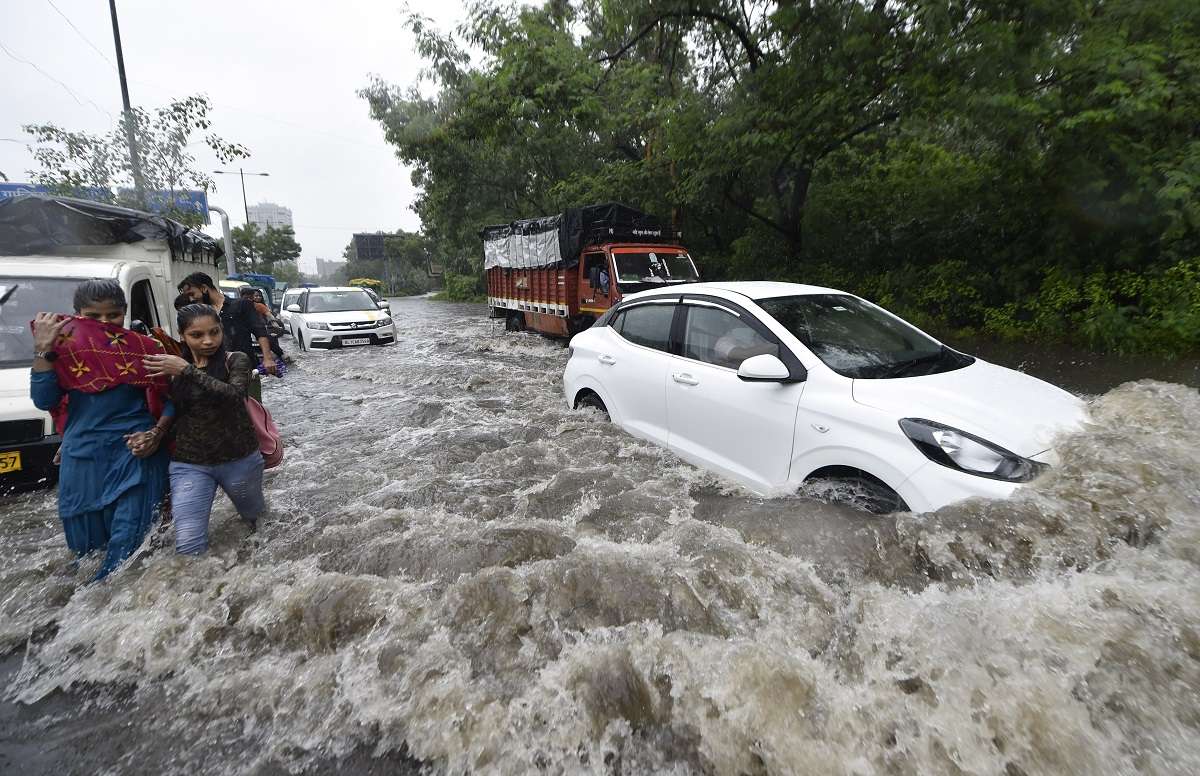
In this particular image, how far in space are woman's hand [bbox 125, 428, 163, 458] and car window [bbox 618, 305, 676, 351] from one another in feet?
10.2

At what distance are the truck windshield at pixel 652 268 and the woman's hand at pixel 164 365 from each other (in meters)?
8.36

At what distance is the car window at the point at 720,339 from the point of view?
3537 millimetres

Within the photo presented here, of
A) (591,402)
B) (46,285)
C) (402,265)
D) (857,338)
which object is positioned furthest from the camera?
(402,265)

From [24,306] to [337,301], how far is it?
8.61m

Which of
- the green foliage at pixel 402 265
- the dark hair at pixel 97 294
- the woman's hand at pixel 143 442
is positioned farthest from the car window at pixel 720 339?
the green foliage at pixel 402 265

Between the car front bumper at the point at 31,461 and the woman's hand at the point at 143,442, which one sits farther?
the car front bumper at the point at 31,461

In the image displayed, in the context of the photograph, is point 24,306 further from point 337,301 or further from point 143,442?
point 337,301

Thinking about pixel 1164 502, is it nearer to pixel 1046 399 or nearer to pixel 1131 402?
pixel 1046 399

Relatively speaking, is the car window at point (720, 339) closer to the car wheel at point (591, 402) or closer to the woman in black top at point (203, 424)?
the car wheel at point (591, 402)

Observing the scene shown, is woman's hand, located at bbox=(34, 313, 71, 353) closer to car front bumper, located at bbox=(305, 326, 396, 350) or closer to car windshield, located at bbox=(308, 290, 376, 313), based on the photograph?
car front bumper, located at bbox=(305, 326, 396, 350)

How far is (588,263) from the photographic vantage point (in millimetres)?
11461

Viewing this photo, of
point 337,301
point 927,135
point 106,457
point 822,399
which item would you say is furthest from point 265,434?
point 927,135

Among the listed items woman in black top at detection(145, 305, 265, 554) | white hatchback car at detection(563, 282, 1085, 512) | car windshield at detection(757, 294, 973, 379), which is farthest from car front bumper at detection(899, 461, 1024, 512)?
woman in black top at detection(145, 305, 265, 554)

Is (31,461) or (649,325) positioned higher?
(649,325)
